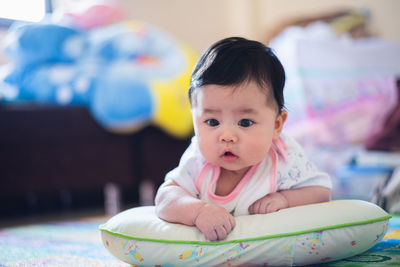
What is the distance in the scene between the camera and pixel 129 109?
6.68 feet

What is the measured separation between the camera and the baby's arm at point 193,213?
0.78m

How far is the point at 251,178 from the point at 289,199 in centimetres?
9

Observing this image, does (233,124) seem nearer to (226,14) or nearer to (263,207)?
(263,207)

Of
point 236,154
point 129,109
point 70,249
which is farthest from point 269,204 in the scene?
point 129,109

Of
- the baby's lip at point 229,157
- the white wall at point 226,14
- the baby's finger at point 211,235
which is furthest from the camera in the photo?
the white wall at point 226,14

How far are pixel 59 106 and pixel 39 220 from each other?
534 millimetres

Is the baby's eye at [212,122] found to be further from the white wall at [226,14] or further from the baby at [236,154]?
the white wall at [226,14]

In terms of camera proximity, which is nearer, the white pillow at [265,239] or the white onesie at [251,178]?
the white pillow at [265,239]

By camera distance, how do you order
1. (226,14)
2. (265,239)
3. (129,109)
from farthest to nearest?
(226,14) → (129,109) → (265,239)

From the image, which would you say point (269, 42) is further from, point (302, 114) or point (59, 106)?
point (59, 106)

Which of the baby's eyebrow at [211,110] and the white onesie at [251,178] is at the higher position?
the baby's eyebrow at [211,110]

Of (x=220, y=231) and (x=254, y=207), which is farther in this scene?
(x=254, y=207)

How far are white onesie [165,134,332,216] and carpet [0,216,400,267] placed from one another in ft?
0.62

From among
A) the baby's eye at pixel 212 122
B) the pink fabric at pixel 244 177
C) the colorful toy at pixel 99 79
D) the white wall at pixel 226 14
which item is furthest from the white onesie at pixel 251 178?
the white wall at pixel 226 14
